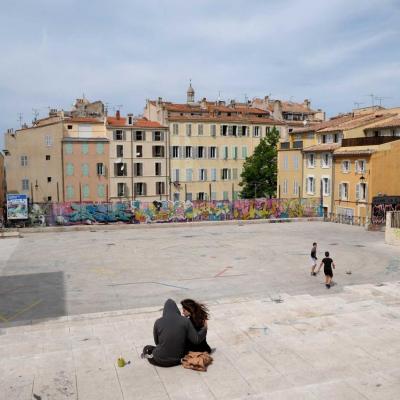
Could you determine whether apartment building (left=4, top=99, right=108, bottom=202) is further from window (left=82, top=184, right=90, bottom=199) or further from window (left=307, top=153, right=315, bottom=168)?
window (left=307, top=153, right=315, bottom=168)

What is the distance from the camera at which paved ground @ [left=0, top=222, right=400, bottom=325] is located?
19109 millimetres

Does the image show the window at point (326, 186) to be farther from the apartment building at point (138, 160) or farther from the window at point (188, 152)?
the apartment building at point (138, 160)

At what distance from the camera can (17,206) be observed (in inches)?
1438

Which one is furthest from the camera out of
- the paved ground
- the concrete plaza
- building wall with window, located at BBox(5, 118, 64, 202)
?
building wall with window, located at BBox(5, 118, 64, 202)

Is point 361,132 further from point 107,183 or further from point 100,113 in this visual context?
point 100,113

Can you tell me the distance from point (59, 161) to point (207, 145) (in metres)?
20.5

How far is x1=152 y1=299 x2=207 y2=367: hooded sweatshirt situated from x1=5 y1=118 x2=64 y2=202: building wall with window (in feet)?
178

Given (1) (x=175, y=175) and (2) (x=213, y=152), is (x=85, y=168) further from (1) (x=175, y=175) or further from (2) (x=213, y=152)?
(2) (x=213, y=152)

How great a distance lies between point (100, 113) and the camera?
253 feet

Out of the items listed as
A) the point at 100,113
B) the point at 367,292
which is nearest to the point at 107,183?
the point at 100,113

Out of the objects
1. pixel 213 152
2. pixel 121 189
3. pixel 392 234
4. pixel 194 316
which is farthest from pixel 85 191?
pixel 194 316

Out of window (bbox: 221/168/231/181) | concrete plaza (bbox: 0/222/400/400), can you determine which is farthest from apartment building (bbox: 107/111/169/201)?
→ concrete plaza (bbox: 0/222/400/400)

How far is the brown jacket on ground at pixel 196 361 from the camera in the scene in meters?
9.11

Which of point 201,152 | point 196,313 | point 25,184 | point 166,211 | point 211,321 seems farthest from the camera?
point 201,152
